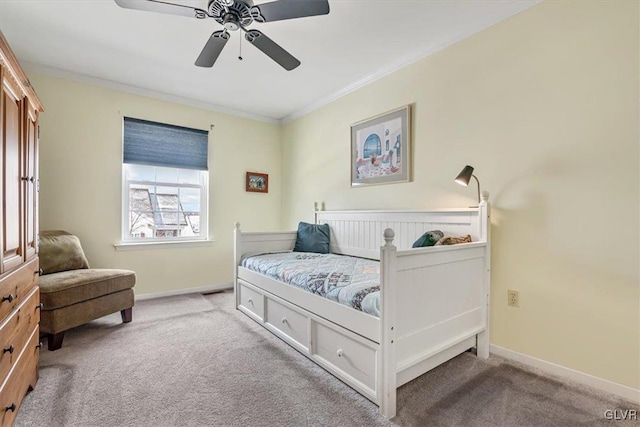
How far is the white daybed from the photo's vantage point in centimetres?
151

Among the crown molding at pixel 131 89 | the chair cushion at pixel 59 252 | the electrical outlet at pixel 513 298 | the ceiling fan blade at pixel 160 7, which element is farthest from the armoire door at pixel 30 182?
the electrical outlet at pixel 513 298

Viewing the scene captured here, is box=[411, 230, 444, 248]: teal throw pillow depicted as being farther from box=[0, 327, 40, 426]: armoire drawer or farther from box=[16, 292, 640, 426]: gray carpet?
box=[0, 327, 40, 426]: armoire drawer

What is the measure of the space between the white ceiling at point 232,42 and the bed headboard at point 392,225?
1418 mm

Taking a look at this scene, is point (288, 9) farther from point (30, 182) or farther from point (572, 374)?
point (572, 374)

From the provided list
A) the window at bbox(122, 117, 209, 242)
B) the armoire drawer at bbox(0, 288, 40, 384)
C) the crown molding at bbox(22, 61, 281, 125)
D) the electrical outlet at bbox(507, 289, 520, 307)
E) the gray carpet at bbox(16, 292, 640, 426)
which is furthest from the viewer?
the window at bbox(122, 117, 209, 242)

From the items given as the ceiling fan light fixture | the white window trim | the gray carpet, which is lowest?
the gray carpet

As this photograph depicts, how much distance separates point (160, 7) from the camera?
1655 mm

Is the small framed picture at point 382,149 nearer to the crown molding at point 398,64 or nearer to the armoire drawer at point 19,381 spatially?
Answer: the crown molding at point 398,64

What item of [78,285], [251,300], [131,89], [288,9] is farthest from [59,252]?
[288,9]

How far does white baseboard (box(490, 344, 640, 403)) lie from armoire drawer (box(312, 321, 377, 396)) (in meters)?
1.15

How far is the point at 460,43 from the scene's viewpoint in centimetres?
240

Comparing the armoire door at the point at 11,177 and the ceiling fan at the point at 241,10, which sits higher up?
the ceiling fan at the point at 241,10

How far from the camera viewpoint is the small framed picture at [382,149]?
2830 millimetres

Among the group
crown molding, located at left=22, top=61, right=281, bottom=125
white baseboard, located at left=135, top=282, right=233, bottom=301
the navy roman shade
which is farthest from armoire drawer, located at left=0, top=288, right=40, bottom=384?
crown molding, located at left=22, top=61, right=281, bottom=125
